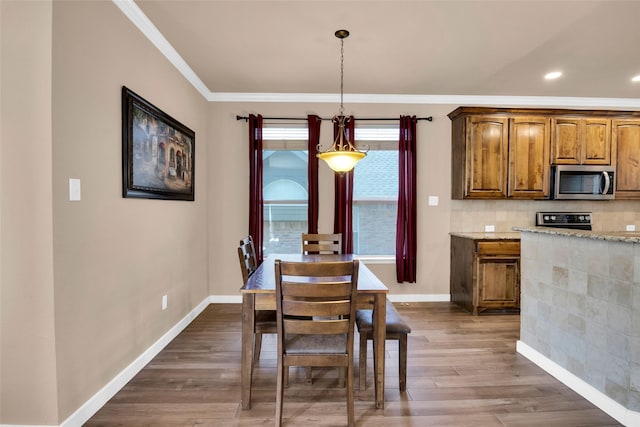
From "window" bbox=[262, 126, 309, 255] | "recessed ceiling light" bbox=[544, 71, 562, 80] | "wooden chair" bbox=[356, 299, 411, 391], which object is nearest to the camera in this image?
"wooden chair" bbox=[356, 299, 411, 391]

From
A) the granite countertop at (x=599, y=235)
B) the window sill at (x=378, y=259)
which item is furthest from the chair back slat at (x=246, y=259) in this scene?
the granite countertop at (x=599, y=235)

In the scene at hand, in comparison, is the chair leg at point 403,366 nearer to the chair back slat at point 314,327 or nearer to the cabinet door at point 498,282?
the chair back slat at point 314,327

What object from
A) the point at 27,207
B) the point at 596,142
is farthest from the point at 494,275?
the point at 27,207

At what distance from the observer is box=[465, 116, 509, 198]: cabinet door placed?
3850 mm

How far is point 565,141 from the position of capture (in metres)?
3.91

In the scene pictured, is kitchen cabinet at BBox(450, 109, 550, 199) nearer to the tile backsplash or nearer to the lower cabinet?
the tile backsplash

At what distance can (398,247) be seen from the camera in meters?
4.07

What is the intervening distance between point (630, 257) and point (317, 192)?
2872 mm

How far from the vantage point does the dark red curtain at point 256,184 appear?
3.97 meters

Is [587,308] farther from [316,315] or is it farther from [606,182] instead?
[606,182]

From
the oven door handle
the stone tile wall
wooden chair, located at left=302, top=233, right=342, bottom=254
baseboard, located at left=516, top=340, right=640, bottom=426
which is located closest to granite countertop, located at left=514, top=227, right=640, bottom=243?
the stone tile wall

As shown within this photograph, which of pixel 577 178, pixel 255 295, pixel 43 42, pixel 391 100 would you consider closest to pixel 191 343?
pixel 255 295

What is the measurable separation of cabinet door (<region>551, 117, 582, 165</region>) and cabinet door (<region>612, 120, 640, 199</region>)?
1.57ft

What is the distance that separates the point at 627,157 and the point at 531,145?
4.09 ft
